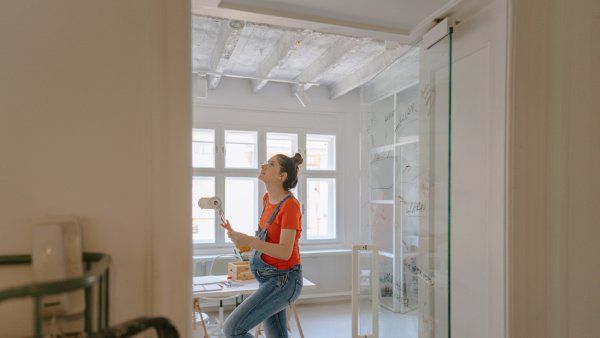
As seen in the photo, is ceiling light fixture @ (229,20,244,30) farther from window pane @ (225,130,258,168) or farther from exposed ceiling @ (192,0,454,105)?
window pane @ (225,130,258,168)

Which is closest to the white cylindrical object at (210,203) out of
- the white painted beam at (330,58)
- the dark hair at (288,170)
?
the dark hair at (288,170)

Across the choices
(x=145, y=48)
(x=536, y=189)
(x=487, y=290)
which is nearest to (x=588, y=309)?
(x=487, y=290)

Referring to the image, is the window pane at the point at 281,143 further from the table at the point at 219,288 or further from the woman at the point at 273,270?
the woman at the point at 273,270

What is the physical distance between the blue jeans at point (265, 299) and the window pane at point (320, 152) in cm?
333

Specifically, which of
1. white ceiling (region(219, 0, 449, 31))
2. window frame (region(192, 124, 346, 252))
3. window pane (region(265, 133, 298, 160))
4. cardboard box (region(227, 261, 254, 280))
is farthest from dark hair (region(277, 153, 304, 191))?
window pane (region(265, 133, 298, 160))

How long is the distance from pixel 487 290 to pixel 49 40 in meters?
1.81

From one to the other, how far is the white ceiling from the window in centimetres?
327

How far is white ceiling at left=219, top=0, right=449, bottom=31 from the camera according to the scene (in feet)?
5.82

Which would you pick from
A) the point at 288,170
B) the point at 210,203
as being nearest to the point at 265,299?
the point at 210,203

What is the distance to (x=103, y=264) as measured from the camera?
99 centimetres

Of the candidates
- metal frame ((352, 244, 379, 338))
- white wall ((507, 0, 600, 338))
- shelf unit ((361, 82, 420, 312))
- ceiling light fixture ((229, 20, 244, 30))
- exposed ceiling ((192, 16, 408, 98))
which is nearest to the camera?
white wall ((507, 0, 600, 338))

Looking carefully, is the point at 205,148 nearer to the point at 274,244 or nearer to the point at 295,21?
the point at 274,244

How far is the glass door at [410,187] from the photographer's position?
1845mm

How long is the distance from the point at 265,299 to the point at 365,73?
3.04 metres
